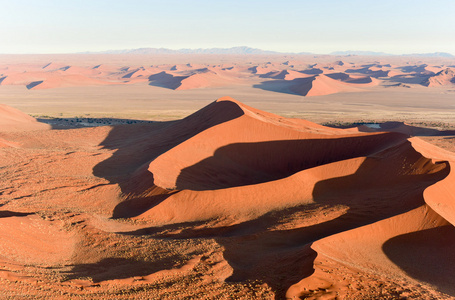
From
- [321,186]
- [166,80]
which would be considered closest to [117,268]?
[321,186]

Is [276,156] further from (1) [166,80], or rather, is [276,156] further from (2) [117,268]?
(1) [166,80]

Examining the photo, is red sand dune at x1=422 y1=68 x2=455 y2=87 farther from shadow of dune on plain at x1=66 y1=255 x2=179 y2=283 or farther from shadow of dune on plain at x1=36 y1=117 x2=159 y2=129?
shadow of dune on plain at x1=66 y1=255 x2=179 y2=283

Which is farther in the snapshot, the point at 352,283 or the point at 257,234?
the point at 257,234

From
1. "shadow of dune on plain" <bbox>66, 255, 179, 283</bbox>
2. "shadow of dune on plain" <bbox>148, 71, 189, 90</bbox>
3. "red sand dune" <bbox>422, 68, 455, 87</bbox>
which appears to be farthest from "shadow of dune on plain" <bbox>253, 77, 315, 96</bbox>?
"shadow of dune on plain" <bbox>66, 255, 179, 283</bbox>

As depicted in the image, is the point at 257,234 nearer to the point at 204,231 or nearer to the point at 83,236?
the point at 204,231

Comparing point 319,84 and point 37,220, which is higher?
point 319,84

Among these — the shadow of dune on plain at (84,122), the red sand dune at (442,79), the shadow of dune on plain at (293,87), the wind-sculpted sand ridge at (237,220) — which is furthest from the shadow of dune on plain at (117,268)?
the red sand dune at (442,79)

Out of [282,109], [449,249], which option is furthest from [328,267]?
[282,109]
